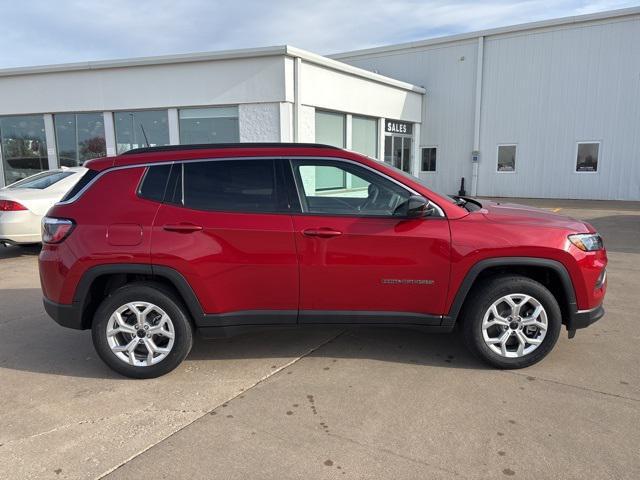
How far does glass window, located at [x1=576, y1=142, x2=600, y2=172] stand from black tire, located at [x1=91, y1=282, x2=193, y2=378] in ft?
63.3

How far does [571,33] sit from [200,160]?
63.6 feet

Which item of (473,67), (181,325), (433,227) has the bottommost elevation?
(181,325)

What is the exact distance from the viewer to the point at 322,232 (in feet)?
11.7

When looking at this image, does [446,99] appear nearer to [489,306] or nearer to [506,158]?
[506,158]

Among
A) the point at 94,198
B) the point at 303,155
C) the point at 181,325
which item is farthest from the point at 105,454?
the point at 303,155

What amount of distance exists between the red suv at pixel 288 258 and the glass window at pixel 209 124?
10.2 meters

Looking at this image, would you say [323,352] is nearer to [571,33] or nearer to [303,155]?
[303,155]

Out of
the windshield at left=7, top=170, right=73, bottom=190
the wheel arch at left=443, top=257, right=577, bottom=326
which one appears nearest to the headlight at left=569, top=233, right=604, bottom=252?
the wheel arch at left=443, top=257, right=577, bottom=326

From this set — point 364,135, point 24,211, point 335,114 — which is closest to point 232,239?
point 24,211

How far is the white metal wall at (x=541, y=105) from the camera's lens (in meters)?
18.0

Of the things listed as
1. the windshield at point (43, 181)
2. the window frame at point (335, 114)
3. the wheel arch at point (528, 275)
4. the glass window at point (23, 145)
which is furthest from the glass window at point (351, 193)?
the glass window at point (23, 145)

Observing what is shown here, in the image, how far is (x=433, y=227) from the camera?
141 inches

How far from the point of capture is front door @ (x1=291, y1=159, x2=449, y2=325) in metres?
3.58

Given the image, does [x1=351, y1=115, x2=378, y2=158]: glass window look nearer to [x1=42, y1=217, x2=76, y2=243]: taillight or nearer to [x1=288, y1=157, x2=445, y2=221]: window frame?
[x1=288, y1=157, x2=445, y2=221]: window frame
